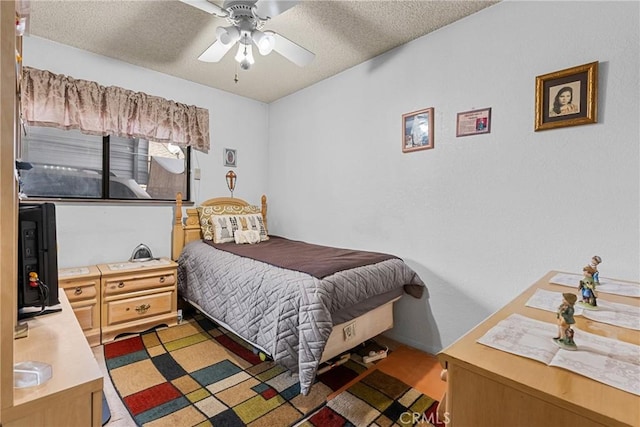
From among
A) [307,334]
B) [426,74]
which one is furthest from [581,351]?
[426,74]

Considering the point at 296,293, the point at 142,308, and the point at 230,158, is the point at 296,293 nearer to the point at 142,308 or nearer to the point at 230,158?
the point at 142,308

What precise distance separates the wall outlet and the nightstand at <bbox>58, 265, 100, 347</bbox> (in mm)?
1958

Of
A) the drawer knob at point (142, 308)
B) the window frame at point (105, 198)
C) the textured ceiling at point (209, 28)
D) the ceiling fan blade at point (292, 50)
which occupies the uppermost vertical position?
the textured ceiling at point (209, 28)

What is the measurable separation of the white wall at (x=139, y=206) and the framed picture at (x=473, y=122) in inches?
96.9

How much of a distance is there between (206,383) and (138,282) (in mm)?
1148

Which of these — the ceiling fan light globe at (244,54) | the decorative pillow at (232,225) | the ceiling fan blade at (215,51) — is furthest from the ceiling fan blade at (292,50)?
the decorative pillow at (232,225)

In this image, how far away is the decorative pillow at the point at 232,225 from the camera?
2.96 meters

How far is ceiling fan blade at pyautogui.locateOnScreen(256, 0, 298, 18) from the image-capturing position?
160 centimetres

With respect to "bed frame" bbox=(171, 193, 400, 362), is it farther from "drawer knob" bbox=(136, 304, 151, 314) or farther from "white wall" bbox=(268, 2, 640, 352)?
"drawer knob" bbox=(136, 304, 151, 314)

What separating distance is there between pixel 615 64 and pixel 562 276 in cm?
115

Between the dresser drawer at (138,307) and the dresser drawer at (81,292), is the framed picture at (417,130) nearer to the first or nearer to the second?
the dresser drawer at (138,307)

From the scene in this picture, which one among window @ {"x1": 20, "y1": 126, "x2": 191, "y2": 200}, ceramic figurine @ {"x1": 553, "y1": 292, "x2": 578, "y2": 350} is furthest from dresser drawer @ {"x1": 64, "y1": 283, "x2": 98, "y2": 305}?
ceramic figurine @ {"x1": 553, "y1": 292, "x2": 578, "y2": 350}

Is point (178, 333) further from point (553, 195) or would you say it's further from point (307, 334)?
point (553, 195)

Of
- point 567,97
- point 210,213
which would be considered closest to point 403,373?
point 567,97
